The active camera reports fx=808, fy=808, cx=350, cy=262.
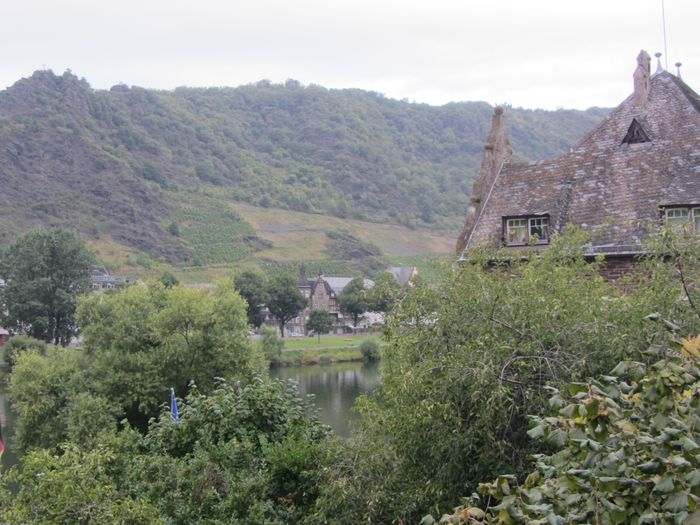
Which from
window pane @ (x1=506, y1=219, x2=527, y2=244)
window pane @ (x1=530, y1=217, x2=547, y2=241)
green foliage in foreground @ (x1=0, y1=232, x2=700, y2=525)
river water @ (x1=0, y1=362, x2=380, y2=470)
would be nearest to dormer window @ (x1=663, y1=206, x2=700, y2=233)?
window pane @ (x1=530, y1=217, x2=547, y2=241)

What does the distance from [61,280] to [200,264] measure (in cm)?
6546

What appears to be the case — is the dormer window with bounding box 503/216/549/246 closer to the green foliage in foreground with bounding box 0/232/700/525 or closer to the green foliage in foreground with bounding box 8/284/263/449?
the green foliage in foreground with bounding box 0/232/700/525

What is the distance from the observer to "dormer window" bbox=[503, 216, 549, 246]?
696 inches

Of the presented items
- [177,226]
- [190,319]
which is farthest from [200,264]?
[190,319]

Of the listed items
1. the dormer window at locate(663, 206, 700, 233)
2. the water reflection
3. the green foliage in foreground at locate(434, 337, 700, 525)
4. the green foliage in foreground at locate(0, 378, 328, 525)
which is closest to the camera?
the green foliage in foreground at locate(434, 337, 700, 525)

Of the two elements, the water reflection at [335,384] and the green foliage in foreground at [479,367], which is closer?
the green foliage in foreground at [479,367]

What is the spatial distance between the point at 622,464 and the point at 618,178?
1411 centimetres

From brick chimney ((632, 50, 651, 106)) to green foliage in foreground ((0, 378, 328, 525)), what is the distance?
34.1 ft

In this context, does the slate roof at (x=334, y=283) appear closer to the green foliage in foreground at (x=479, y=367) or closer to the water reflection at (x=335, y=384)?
the water reflection at (x=335, y=384)

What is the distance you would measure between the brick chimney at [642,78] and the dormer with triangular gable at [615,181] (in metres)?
0.02

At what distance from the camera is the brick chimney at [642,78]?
1841 cm

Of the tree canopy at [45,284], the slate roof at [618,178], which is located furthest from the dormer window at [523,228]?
the tree canopy at [45,284]

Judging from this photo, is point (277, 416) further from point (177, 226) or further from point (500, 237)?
point (177, 226)

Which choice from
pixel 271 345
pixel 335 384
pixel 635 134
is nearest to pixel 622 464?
pixel 635 134
